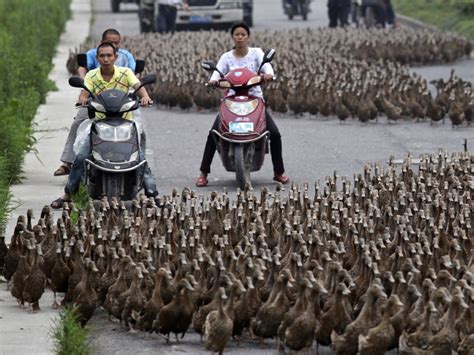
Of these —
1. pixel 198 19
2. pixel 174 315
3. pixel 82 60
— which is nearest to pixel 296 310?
pixel 174 315

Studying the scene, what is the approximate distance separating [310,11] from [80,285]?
38071 millimetres

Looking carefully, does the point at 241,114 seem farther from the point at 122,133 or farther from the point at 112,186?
the point at 112,186

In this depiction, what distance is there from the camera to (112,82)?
14.4 metres

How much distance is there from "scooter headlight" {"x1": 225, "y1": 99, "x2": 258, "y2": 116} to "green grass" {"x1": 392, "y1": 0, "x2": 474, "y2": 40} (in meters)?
18.2

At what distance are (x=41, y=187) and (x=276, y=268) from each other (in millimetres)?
5829

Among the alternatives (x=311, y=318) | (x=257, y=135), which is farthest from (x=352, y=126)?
(x=311, y=318)

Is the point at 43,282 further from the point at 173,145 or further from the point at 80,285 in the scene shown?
the point at 173,145

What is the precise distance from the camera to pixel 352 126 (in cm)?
2106

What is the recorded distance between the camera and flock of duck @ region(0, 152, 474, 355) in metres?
9.27

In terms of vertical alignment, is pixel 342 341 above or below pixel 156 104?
above

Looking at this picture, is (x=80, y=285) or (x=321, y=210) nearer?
(x=80, y=285)

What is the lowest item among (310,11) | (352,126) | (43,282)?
(310,11)

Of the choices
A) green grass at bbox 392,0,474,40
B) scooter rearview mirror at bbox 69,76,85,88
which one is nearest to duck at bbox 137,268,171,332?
scooter rearview mirror at bbox 69,76,85,88

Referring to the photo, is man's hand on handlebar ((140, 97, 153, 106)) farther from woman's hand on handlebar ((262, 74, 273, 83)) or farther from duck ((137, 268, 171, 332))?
duck ((137, 268, 171, 332))
